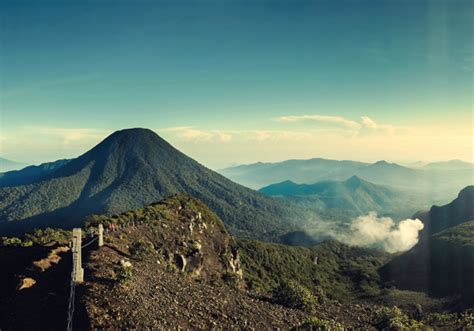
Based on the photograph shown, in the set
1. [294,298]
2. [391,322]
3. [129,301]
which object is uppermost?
[129,301]

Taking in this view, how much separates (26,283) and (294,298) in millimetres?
29177

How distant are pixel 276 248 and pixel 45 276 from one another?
153m

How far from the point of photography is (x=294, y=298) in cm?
4388

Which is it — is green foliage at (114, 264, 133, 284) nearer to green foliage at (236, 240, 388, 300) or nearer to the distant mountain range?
green foliage at (236, 240, 388, 300)

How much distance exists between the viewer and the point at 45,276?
30.8 m

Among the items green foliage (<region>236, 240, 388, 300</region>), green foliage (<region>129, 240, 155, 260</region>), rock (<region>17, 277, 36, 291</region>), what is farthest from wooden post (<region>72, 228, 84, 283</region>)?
green foliage (<region>236, 240, 388, 300</region>)

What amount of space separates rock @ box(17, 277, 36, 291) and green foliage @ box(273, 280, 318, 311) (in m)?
27.6

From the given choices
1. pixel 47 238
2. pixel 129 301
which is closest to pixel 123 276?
pixel 129 301

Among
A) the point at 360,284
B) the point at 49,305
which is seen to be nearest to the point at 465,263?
the point at 360,284

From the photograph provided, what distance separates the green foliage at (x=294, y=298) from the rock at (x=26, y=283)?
27.6m

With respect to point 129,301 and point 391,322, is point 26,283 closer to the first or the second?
point 129,301

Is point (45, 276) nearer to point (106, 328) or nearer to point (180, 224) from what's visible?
point (106, 328)

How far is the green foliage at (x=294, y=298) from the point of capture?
140 ft

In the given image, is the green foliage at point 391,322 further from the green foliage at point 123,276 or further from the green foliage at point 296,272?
the green foliage at point 296,272
